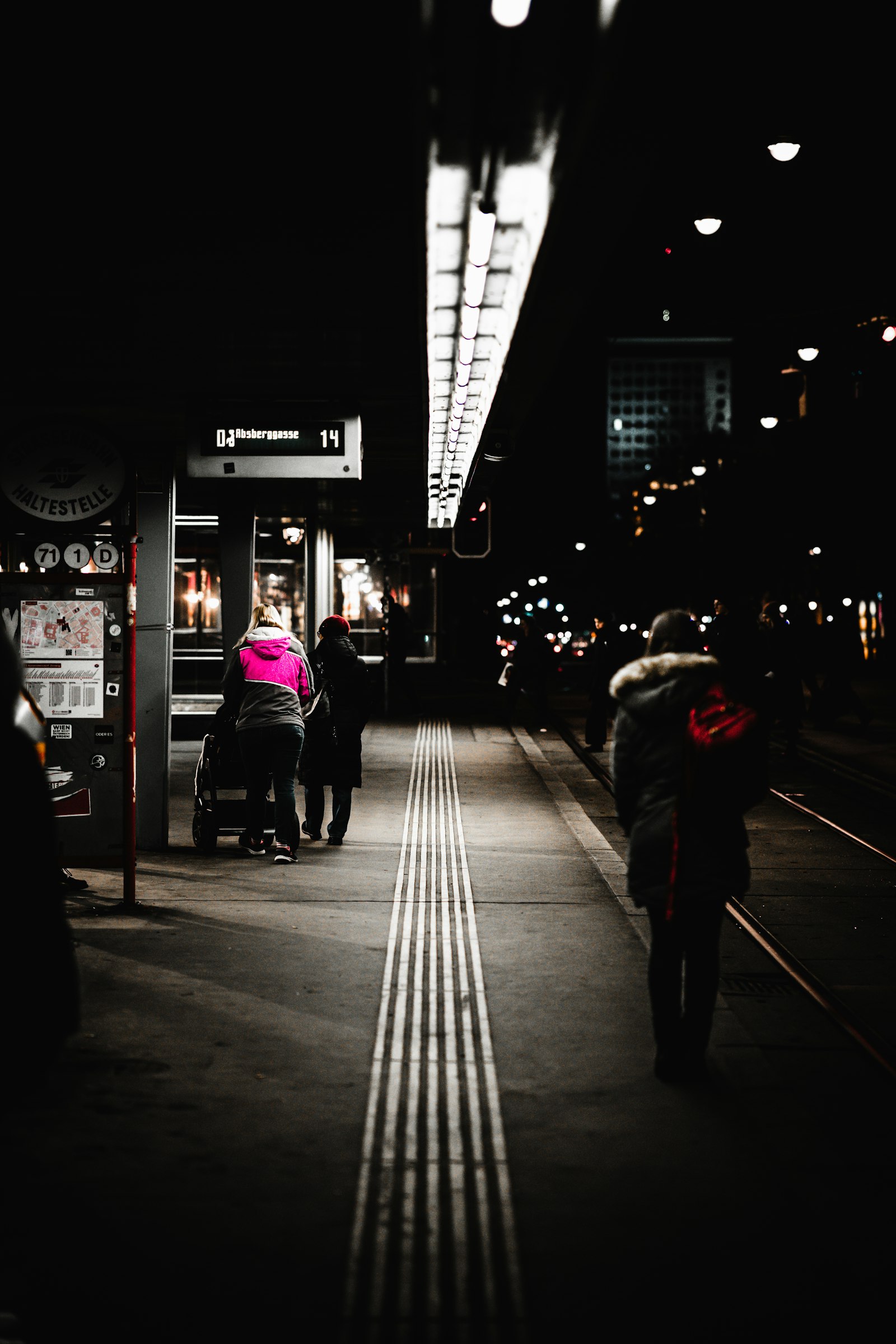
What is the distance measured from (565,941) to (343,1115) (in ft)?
8.80

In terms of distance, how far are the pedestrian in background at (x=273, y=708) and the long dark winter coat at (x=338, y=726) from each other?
18.9 inches

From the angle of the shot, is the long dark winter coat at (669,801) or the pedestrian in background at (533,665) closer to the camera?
the long dark winter coat at (669,801)

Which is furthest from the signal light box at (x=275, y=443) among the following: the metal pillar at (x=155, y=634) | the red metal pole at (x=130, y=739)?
the red metal pole at (x=130, y=739)

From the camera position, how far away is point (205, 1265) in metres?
3.44

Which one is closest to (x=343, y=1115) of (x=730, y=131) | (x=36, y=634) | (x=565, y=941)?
(x=565, y=941)

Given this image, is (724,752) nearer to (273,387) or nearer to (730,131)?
(273,387)

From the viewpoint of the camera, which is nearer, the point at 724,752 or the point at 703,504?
the point at 724,752

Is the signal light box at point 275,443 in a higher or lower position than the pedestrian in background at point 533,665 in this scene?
higher

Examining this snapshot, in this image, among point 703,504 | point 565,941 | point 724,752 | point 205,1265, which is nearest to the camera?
point 205,1265

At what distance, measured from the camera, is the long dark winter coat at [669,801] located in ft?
15.9

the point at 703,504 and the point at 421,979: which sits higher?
the point at 703,504

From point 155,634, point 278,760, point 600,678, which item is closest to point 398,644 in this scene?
point 600,678

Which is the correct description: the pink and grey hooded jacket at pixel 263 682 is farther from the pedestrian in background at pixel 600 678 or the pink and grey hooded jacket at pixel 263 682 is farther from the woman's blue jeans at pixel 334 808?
the pedestrian in background at pixel 600 678

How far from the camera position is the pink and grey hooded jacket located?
9.31m
